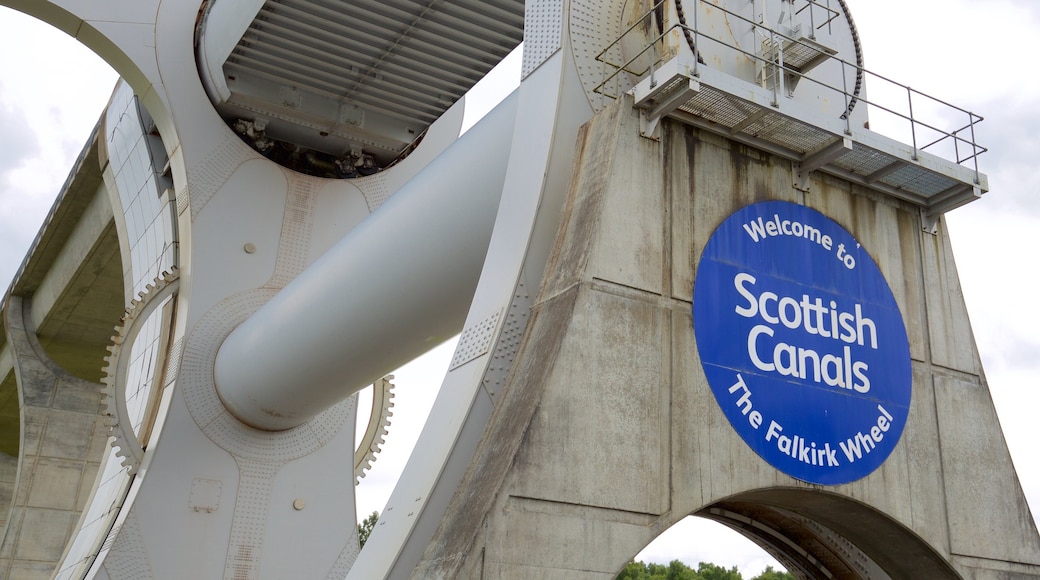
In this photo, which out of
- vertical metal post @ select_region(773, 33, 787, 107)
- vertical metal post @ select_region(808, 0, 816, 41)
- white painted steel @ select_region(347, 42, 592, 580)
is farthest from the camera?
vertical metal post @ select_region(808, 0, 816, 41)

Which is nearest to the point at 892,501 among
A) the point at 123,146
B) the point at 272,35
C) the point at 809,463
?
the point at 809,463

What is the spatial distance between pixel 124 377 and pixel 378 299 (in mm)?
5174

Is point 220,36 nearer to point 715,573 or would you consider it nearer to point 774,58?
point 774,58

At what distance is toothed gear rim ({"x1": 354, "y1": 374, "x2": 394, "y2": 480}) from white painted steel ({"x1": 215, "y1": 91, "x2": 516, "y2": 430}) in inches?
58.5

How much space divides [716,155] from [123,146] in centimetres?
1422

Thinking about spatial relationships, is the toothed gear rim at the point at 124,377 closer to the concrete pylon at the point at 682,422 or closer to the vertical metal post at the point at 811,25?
the concrete pylon at the point at 682,422

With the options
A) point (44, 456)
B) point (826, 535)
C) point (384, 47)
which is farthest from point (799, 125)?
point (44, 456)

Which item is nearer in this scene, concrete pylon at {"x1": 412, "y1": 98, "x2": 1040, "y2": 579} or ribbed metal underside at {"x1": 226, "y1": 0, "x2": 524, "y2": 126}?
concrete pylon at {"x1": 412, "y1": 98, "x2": 1040, "y2": 579}

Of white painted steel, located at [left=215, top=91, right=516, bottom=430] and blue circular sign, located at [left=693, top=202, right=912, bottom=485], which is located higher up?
white painted steel, located at [left=215, top=91, right=516, bottom=430]

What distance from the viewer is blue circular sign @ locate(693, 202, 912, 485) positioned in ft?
24.0

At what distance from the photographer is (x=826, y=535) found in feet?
28.5

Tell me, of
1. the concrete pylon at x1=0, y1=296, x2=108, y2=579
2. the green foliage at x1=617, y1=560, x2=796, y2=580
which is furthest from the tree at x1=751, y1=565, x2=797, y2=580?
the concrete pylon at x1=0, y1=296, x2=108, y2=579

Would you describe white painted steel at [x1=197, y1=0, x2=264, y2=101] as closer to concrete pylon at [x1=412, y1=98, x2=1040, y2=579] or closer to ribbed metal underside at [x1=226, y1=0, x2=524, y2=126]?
ribbed metal underside at [x1=226, y1=0, x2=524, y2=126]

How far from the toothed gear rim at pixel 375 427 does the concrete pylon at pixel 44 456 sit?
1475 centimetres
